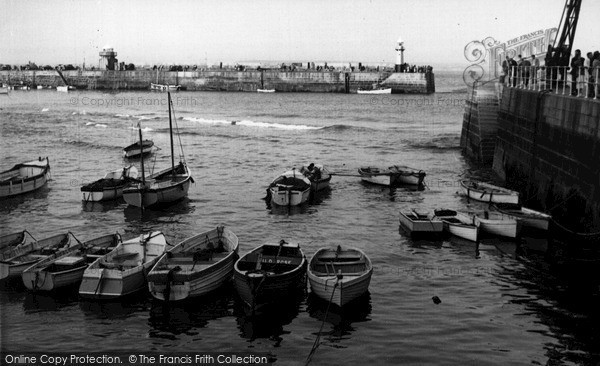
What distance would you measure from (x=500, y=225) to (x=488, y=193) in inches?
250

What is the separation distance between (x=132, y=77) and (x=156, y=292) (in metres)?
161

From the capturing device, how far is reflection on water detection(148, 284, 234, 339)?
61.4ft

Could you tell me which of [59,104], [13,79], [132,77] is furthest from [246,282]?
[13,79]

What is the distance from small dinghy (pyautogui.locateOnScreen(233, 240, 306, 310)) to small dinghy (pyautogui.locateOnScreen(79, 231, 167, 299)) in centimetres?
345

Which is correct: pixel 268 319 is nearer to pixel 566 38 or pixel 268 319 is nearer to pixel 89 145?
pixel 566 38

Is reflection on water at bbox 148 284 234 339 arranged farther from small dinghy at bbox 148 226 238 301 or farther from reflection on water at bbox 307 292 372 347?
reflection on water at bbox 307 292 372 347

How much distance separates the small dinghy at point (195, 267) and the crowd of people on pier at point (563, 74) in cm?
1579

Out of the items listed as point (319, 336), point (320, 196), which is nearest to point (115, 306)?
point (319, 336)

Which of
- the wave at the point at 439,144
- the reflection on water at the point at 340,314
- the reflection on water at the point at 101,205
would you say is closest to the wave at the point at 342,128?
the wave at the point at 439,144

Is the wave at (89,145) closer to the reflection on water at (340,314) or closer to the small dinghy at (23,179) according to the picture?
the small dinghy at (23,179)

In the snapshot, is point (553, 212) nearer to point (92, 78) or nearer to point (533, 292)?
point (533, 292)

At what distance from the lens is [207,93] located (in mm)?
163375

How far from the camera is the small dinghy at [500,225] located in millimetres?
27109

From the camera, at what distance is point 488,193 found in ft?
110
